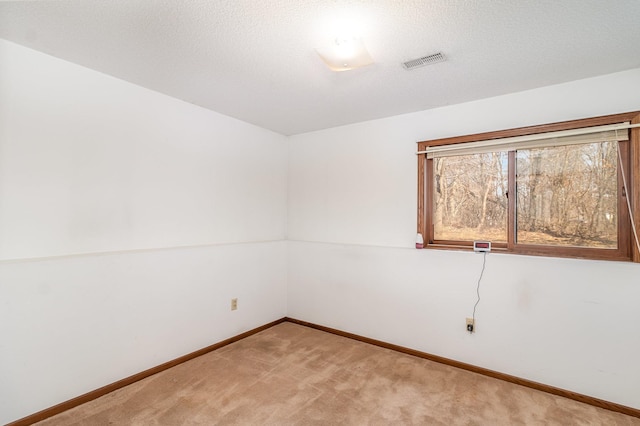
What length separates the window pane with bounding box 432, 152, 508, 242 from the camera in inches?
107

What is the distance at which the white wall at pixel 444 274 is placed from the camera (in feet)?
7.29

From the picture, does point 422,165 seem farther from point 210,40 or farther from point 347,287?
point 210,40

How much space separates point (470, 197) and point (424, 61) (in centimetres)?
139

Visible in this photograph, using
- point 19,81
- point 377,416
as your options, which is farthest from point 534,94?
point 19,81

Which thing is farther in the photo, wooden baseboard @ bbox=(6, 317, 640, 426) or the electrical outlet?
the electrical outlet

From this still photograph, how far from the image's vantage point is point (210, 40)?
1.86m

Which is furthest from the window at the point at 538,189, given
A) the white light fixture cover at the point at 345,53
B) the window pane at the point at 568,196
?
the white light fixture cover at the point at 345,53

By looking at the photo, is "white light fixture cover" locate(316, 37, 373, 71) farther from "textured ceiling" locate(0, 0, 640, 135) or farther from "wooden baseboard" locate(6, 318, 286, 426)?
"wooden baseboard" locate(6, 318, 286, 426)

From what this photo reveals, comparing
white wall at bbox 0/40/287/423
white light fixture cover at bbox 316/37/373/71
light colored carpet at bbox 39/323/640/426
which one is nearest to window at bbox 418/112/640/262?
light colored carpet at bbox 39/323/640/426

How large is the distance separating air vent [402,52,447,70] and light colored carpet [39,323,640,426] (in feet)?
7.97

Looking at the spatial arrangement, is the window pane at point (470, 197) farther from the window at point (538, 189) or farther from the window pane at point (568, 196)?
the window pane at point (568, 196)

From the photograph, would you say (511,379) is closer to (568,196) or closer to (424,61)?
(568,196)

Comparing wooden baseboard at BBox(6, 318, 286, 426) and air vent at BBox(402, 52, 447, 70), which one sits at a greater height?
air vent at BBox(402, 52, 447, 70)

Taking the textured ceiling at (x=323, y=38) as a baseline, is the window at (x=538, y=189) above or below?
below
